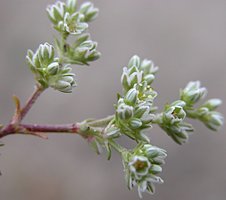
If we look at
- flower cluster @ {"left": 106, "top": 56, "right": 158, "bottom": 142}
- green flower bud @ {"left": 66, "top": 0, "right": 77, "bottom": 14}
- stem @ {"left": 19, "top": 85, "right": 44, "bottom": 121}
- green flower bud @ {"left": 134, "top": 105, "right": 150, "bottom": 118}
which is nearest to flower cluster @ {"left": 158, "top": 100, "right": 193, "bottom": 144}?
flower cluster @ {"left": 106, "top": 56, "right": 158, "bottom": 142}

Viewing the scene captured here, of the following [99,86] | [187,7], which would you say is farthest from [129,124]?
[187,7]

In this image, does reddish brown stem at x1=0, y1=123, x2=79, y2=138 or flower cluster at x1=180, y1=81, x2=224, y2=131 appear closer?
reddish brown stem at x1=0, y1=123, x2=79, y2=138

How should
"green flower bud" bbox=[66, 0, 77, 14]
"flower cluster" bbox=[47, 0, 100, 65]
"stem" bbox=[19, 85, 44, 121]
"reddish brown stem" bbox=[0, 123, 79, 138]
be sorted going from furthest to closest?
"green flower bud" bbox=[66, 0, 77, 14], "flower cluster" bbox=[47, 0, 100, 65], "stem" bbox=[19, 85, 44, 121], "reddish brown stem" bbox=[0, 123, 79, 138]

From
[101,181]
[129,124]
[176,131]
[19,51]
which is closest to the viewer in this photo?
[129,124]

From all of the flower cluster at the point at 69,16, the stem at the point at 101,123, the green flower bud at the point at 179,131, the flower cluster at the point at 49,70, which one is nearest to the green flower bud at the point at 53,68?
the flower cluster at the point at 49,70

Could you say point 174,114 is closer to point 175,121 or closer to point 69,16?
point 175,121

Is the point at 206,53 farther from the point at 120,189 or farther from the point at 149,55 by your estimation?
the point at 120,189

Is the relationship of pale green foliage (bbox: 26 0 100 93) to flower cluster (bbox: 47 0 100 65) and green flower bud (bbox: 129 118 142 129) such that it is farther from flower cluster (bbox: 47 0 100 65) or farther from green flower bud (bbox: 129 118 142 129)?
green flower bud (bbox: 129 118 142 129)

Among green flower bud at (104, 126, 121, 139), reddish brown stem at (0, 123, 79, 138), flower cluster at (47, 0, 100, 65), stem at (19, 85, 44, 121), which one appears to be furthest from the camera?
flower cluster at (47, 0, 100, 65)
